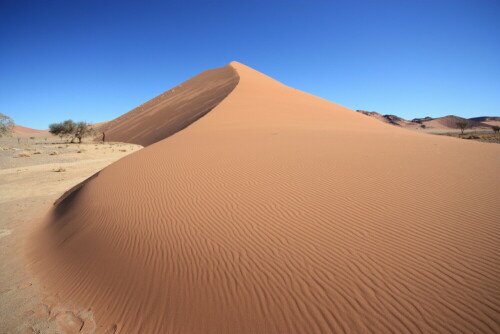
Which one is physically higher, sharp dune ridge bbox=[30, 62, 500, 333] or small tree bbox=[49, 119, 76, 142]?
small tree bbox=[49, 119, 76, 142]

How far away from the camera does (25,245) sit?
579 centimetres

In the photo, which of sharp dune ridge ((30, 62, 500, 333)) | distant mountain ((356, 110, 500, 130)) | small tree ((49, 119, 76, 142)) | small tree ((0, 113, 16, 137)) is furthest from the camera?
distant mountain ((356, 110, 500, 130))

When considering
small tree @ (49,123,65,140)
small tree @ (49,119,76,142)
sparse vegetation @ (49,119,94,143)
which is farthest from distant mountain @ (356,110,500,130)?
small tree @ (49,123,65,140)

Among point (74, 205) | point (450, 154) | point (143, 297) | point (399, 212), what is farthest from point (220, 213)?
point (450, 154)

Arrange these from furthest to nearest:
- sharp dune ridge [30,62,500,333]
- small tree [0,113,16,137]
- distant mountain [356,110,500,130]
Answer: distant mountain [356,110,500,130], small tree [0,113,16,137], sharp dune ridge [30,62,500,333]

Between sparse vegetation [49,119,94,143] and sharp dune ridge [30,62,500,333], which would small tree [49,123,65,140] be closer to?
sparse vegetation [49,119,94,143]

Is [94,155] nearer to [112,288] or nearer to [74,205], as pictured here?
[74,205]

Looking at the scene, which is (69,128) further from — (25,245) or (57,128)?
(25,245)

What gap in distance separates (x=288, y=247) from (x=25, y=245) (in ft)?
21.7

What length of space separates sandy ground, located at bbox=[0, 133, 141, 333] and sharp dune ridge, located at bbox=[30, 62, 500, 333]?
8.6 inches

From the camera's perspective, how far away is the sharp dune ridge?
2.63 m

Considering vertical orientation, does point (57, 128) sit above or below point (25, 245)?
above

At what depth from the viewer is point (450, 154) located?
8383 millimetres

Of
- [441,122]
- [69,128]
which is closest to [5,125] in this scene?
[69,128]
